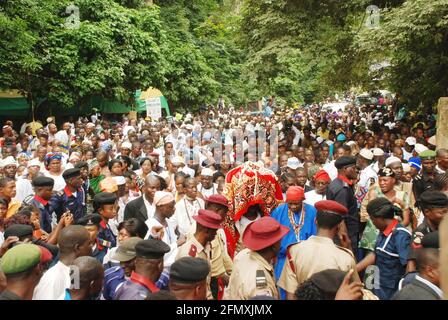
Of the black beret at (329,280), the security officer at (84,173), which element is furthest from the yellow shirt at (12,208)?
the black beret at (329,280)

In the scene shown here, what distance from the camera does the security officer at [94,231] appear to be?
5.07 m

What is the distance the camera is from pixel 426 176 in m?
7.39

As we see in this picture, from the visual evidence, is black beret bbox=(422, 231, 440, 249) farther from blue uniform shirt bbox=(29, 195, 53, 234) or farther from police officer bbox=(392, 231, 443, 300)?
blue uniform shirt bbox=(29, 195, 53, 234)

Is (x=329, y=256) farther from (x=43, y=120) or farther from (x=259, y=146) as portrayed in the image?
(x=43, y=120)

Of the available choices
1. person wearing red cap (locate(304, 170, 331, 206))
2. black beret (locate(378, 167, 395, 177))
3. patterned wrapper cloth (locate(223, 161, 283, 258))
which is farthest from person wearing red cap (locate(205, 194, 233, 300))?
black beret (locate(378, 167, 395, 177))

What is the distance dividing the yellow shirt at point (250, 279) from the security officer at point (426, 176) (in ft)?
13.1

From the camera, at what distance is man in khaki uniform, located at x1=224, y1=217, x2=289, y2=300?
3781mm

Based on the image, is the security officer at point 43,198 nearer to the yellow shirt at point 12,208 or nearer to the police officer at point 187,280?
the yellow shirt at point 12,208

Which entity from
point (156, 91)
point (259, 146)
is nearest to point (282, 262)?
point (259, 146)

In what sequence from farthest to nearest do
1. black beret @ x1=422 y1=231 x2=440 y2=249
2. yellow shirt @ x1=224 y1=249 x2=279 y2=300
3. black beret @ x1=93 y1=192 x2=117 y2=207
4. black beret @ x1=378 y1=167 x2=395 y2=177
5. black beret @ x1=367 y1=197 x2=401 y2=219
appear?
black beret @ x1=378 y1=167 x2=395 y2=177
black beret @ x1=93 y1=192 x2=117 y2=207
black beret @ x1=367 y1=197 x2=401 y2=219
black beret @ x1=422 y1=231 x2=440 y2=249
yellow shirt @ x1=224 y1=249 x2=279 y2=300

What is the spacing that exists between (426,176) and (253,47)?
9.13 metres

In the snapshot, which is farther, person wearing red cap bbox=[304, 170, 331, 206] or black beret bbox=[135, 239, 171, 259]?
person wearing red cap bbox=[304, 170, 331, 206]

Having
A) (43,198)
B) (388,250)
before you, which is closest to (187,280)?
(388,250)

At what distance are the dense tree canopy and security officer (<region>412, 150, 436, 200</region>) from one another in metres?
3.98
